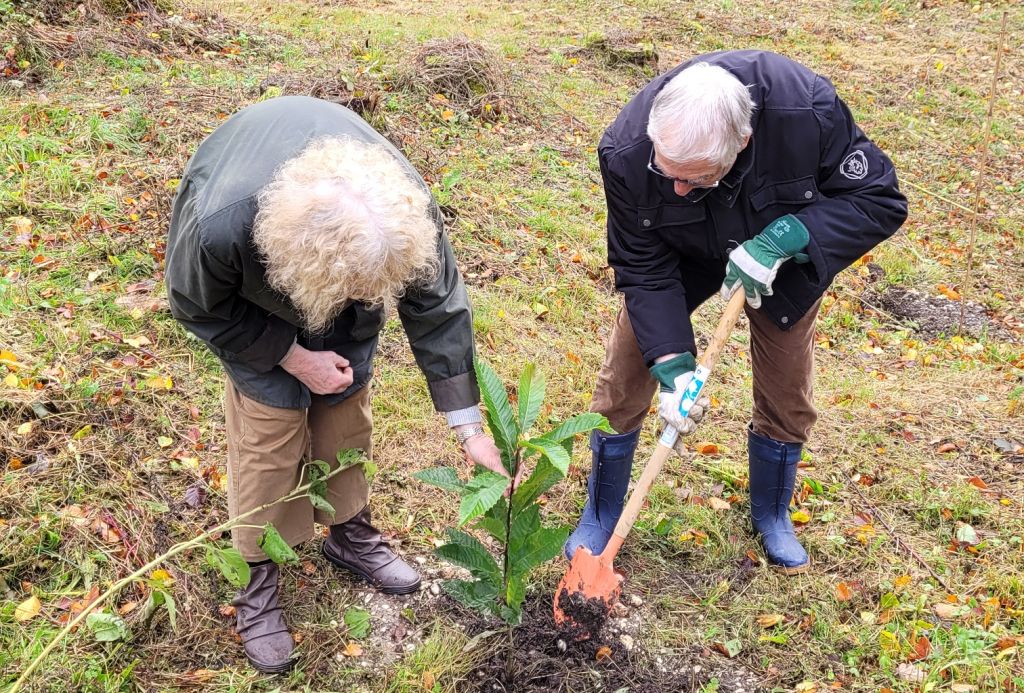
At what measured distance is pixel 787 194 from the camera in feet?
7.20

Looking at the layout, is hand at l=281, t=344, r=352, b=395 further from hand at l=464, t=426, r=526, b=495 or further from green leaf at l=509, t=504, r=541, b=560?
green leaf at l=509, t=504, r=541, b=560

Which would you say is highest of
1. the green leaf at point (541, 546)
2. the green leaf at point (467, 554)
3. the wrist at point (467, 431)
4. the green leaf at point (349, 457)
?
the wrist at point (467, 431)

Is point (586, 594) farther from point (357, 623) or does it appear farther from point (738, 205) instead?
point (738, 205)

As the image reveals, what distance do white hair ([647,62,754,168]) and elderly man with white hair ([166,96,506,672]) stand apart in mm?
619

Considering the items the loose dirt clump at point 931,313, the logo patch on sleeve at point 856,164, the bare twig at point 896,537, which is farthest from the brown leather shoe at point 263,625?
the loose dirt clump at point 931,313

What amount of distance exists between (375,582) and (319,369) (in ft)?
3.08

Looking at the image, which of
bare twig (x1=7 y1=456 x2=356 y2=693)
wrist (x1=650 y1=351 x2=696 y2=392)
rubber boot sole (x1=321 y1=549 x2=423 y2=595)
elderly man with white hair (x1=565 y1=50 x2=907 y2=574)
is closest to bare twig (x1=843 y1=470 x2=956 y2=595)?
A: elderly man with white hair (x1=565 y1=50 x2=907 y2=574)

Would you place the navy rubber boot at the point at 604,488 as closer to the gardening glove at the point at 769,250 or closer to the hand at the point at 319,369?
the gardening glove at the point at 769,250

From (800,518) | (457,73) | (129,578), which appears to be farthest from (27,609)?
(457,73)

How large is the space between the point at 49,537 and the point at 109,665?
21.6 inches

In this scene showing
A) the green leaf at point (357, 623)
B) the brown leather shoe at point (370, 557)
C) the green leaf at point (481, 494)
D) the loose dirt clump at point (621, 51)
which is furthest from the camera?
the loose dirt clump at point (621, 51)

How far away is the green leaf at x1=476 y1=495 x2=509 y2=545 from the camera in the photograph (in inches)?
82.7

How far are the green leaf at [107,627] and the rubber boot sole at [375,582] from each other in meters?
0.66

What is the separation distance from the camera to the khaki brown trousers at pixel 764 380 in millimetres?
2449
